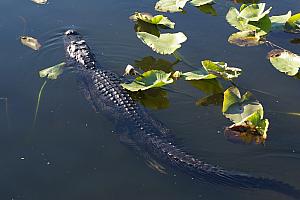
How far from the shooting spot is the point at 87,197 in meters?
3.08

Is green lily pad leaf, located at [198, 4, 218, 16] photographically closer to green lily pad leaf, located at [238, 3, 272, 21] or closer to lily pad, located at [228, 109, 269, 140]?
green lily pad leaf, located at [238, 3, 272, 21]

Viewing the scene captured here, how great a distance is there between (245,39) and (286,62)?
0.61m

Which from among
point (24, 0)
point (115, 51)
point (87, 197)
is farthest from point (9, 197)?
point (24, 0)

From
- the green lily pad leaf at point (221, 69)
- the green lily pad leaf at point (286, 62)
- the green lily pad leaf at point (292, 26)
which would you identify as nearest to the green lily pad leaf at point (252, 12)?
the green lily pad leaf at point (292, 26)

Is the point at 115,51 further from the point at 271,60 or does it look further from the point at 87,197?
the point at 87,197

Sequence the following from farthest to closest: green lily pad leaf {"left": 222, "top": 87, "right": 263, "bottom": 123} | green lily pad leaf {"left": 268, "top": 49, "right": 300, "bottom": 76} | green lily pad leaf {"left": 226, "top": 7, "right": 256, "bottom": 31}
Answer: green lily pad leaf {"left": 226, "top": 7, "right": 256, "bottom": 31}
green lily pad leaf {"left": 268, "top": 49, "right": 300, "bottom": 76}
green lily pad leaf {"left": 222, "top": 87, "right": 263, "bottom": 123}

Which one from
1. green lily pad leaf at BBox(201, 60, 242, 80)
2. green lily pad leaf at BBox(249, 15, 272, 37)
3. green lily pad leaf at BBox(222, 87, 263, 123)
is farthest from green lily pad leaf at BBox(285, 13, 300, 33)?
green lily pad leaf at BBox(222, 87, 263, 123)

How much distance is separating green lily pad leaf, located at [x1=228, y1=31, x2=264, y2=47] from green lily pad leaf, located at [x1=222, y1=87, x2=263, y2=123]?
0.96 meters

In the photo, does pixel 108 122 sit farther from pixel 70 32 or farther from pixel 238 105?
pixel 70 32

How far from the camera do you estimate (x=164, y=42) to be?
14.1ft

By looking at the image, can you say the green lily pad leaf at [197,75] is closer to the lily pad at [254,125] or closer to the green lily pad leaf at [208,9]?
the lily pad at [254,125]

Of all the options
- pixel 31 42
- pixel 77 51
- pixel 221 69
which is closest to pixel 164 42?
pixel 221 69

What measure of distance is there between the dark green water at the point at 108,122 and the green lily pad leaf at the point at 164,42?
218mm

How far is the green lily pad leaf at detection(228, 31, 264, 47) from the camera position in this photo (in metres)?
4.55
